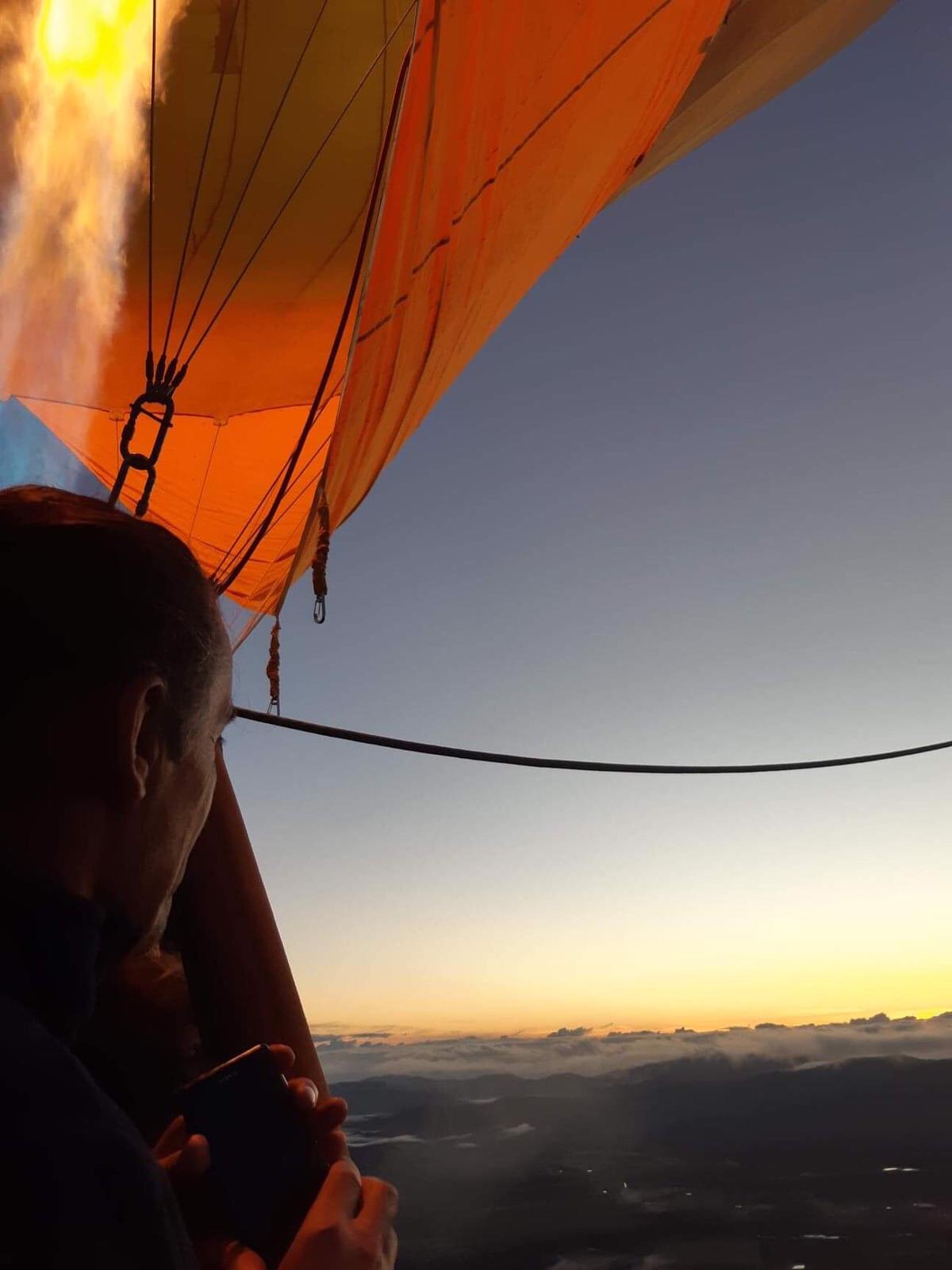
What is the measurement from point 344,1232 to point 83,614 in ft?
1.07

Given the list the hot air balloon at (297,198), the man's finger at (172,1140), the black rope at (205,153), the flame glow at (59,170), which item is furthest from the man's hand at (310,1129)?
the black rope at (205,153)

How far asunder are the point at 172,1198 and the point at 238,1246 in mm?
179

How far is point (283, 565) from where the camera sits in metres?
4.44

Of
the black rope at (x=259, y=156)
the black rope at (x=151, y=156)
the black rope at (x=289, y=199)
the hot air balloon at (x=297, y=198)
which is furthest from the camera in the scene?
the black rope at (x=289, y=199)

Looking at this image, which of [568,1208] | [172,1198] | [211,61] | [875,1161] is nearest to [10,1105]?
[172,1198]

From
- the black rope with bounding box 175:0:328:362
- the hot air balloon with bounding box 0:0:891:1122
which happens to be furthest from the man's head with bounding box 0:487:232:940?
the black rope with bounding box 175:0:328:362

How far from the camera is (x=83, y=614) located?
0.52m

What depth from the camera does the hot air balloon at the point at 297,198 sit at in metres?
3.46

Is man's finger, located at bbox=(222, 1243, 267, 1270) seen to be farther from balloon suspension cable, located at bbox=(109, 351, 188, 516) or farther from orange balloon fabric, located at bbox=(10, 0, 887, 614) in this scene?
orange balloon fabric, located at bbox=(10, 0, 887, 614)

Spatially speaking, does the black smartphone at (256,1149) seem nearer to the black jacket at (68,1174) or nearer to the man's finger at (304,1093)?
the man's finger at (304,1093)

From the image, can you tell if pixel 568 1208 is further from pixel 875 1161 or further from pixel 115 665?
pixel 115 665

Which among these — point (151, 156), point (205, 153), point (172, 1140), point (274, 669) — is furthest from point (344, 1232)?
point (205, 153)

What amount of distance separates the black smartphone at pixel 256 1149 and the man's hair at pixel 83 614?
18 cm

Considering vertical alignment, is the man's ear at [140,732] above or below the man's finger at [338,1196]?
above
